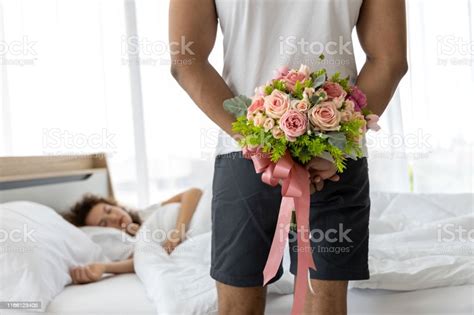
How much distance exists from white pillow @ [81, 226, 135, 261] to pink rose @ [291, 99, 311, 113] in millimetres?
1541

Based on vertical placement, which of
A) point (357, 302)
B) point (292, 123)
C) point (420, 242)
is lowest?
point (357, 302)

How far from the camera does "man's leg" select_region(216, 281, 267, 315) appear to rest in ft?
4.11

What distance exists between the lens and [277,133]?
1.09 meters

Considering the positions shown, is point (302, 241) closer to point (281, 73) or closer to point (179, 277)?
point (281, 73)

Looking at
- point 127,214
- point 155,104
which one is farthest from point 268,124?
point 155,104

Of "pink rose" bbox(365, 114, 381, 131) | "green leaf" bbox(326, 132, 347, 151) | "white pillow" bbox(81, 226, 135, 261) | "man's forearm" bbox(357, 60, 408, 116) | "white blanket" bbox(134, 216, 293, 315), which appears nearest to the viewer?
"green leaf" bbox(326, 132, 347, 151)

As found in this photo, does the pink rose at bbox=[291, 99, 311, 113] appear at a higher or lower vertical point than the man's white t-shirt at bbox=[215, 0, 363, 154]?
lower

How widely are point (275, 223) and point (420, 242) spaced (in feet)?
3.27

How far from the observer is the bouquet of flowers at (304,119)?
3.51 feet

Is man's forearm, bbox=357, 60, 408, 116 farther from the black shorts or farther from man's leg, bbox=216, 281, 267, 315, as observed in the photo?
man's leg, bbox=216, 281, 267, 315

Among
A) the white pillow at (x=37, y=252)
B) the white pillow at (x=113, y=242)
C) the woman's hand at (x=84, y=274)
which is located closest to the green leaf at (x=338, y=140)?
the white pillow at (x=37, y=252)

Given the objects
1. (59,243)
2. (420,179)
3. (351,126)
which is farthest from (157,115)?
(351,126)

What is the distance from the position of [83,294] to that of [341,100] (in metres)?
1.18

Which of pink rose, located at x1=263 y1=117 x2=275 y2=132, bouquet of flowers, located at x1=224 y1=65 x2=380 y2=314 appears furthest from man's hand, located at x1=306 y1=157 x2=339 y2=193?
pink rose, located at x1=263 y1=117 x2=275 y2=132
